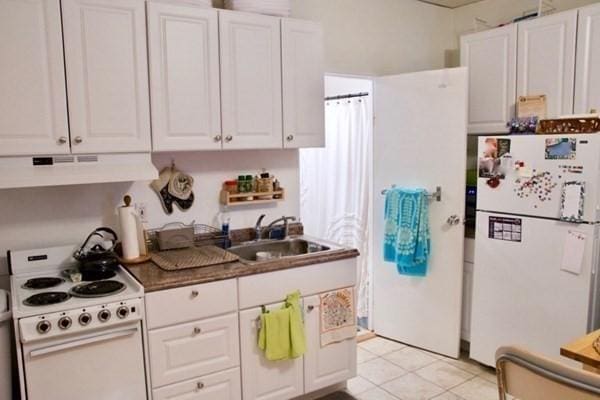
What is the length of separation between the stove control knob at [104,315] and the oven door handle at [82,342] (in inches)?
3.2

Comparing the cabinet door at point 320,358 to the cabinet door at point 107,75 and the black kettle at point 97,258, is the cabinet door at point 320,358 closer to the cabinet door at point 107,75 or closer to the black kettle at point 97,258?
the black kettle at point 97,258

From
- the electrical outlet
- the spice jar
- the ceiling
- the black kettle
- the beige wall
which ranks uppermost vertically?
the ceiling

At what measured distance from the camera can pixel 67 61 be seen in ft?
7.22

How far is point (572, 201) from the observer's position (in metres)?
2.62

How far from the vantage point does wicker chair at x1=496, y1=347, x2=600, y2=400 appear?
1.30 meters

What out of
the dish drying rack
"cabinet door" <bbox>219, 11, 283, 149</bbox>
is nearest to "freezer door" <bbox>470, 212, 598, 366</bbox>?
"cabinet door" <bbox>219, 11, 283, 149</bbox>

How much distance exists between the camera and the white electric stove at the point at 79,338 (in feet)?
6.25

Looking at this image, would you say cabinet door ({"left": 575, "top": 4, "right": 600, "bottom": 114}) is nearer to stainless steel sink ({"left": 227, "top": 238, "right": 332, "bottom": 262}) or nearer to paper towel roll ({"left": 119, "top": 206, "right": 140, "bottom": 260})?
stainless steel sink ({"left": 227, "top": 238, "right": 332, "bottom": 262})

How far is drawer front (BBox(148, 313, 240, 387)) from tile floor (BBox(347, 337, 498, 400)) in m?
1.01

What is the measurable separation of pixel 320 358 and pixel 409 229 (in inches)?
45.8

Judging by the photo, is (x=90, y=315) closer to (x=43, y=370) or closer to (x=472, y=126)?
(x=43, y=370)

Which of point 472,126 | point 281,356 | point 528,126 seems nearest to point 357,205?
point 472,126

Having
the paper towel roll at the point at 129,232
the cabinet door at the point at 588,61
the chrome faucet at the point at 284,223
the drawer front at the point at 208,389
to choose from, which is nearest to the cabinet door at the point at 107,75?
the paper towel roll at the point at 129,232

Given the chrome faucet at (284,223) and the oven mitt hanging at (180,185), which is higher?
the oven mitt hanging at (180,185)
